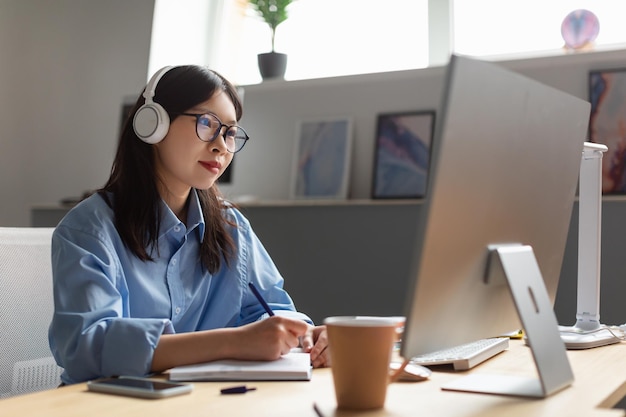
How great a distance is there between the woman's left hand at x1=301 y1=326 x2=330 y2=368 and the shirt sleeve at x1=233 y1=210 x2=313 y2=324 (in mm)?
204

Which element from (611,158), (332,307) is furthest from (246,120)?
(611,158)

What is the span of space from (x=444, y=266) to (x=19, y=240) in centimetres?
93

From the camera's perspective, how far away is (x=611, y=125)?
2428 mm

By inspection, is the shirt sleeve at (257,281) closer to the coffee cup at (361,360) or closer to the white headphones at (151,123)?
the white headphones at (151,123)

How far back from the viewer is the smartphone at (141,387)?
38.6 inches

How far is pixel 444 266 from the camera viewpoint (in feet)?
2.93

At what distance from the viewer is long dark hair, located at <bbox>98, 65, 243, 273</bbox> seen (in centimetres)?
143

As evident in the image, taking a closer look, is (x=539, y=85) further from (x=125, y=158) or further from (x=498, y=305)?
(x=125, y=158)

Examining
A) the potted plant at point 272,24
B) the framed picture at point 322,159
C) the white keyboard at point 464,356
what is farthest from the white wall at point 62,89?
the white keyboard at point 464,356

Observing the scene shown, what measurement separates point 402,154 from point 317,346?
1.65 meters

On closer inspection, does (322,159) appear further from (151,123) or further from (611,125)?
(151,123)

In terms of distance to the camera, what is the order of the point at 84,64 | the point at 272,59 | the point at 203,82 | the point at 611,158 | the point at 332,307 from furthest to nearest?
the point at 84,64, the point at 272,59, the point at 332,307, the point at 611,158, the point at 203,82

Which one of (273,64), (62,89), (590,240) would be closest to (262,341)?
(590,240)

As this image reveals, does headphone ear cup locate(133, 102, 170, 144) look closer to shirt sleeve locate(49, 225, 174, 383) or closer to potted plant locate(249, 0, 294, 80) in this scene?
shirt sleeve locate(49, 225, 174, 383)
